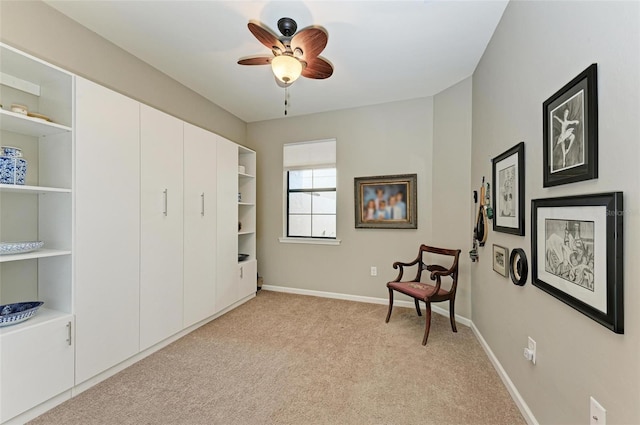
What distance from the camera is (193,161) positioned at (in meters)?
2.75

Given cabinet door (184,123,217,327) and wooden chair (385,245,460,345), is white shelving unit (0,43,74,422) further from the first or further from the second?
wooden chair (385,245,460,345)

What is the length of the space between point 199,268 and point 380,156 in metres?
2.61

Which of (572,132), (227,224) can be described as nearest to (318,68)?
(572,132)

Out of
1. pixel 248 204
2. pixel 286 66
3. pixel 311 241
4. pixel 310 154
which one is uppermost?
pixel 286 66

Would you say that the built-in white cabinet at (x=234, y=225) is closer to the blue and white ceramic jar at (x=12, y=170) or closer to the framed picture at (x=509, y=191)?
the blue and white ceramic jar at (x=12, y=170)

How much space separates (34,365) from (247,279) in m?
2.19

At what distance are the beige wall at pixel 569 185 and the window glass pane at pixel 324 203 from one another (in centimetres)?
210

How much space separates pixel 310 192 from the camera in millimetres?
4066

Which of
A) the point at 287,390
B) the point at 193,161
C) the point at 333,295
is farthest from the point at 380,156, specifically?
the point at 287,390

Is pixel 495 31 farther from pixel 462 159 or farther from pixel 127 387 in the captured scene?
pixel 127 387

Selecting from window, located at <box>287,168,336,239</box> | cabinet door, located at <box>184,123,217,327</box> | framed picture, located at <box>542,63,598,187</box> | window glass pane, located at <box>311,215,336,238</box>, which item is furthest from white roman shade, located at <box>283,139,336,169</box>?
framed picture, located at <box>542,63,598,187</box>

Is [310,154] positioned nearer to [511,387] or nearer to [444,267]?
[444,267]

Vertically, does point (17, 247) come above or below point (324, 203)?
below

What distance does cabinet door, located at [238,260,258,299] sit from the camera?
350 centimetres
